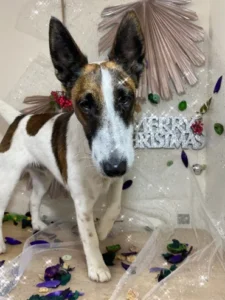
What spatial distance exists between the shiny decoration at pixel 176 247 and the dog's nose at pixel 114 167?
629mm

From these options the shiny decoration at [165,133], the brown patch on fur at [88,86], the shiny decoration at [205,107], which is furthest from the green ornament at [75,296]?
the shiny decoration at [205,107]

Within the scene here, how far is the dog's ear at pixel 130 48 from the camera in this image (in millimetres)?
1521

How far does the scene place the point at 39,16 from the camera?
2160 mm

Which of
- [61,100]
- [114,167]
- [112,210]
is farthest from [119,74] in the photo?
[61,100]

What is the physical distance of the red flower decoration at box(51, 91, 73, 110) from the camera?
215 centimetres

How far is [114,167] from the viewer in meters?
1.35

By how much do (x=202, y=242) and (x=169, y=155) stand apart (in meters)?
0.48

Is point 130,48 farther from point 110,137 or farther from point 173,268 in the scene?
point 173,268

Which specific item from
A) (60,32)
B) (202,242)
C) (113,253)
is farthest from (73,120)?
(202,242)

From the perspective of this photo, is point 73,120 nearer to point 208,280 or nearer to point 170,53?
point 170,53

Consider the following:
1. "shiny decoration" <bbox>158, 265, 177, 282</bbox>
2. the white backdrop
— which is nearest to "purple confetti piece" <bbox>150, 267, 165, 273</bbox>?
"shiny decoration" <bbox>158, 265, 177, 282</bbox>

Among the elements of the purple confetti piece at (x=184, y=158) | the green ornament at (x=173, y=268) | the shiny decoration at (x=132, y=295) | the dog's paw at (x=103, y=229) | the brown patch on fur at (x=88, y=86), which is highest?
the brown patch on fur at (x=88, y=86)

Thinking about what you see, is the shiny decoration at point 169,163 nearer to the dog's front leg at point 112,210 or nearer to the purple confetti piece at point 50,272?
the dog's front leg at point 112,210

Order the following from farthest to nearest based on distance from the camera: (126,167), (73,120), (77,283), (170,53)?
1. (170,53)
2. (73,120)
3. (77,283)
4. (126,167)
